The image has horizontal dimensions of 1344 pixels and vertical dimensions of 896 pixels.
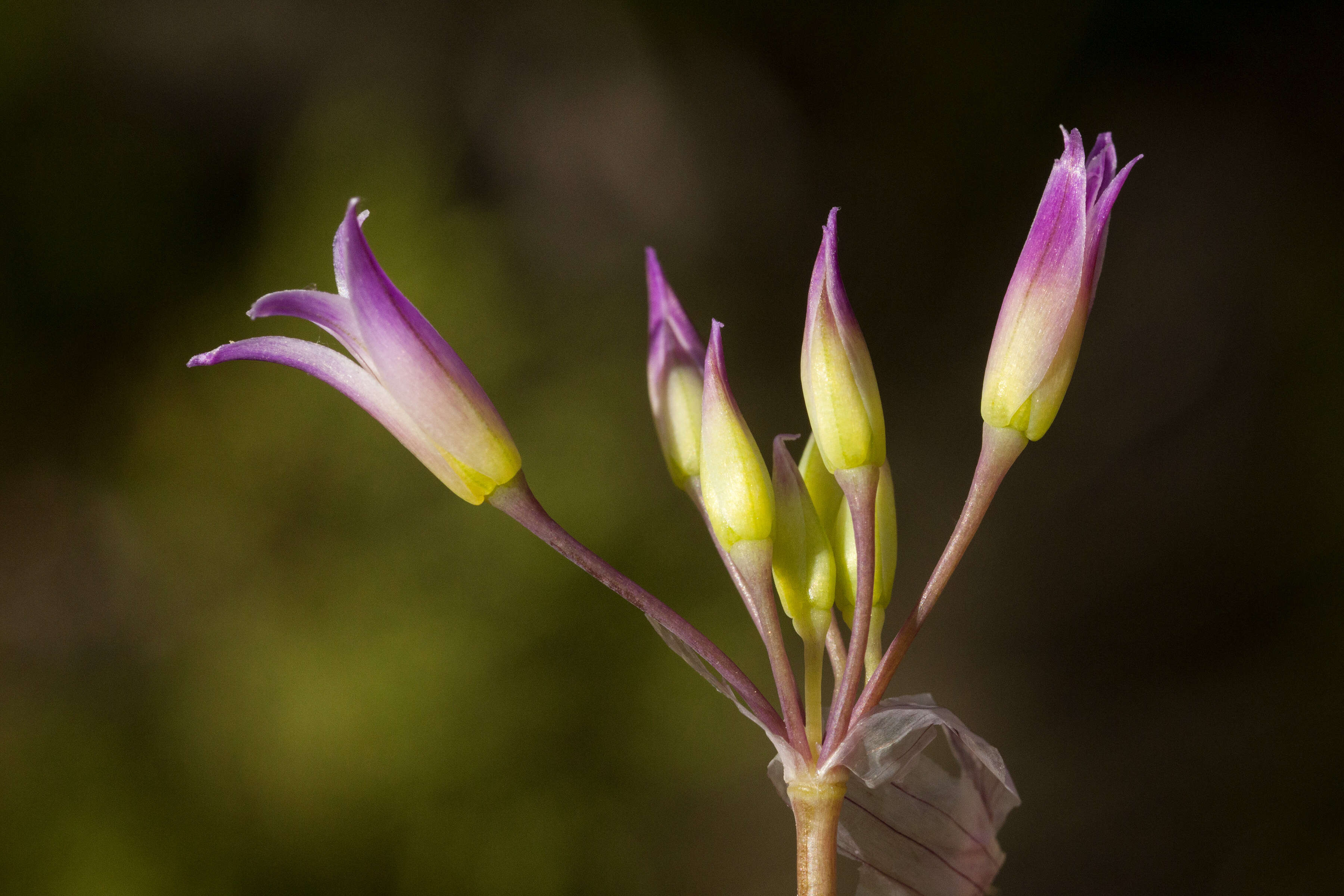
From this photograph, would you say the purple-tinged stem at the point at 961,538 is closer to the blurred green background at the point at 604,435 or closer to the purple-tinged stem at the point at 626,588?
the purple-tinged stem at the point at 626,588

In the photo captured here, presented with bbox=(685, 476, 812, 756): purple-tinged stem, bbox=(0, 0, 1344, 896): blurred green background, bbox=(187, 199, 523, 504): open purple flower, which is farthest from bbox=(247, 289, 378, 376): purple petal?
bbox=(0, 0, 1344, 896): blurred green background

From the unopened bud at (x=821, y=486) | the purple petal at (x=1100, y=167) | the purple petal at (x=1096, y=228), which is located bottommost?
the unopened bud at (x=821, y=486)

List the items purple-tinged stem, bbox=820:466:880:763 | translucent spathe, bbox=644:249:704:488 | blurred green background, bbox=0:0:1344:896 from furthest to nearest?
1. blurred green background, bbox=0:0:1344:896
2. translucent spathe, bbox=644:249:704:488
3. purple-tinged stem, bbox=820:466:880:763

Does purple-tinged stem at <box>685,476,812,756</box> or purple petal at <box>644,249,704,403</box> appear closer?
purple-tinged stem at <box>685,476,812,756</box>

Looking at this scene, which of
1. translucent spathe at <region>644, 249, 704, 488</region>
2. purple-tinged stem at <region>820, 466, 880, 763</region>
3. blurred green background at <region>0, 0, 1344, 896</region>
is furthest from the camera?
blurred green background at <region>0, 0, 1344, 896</region>

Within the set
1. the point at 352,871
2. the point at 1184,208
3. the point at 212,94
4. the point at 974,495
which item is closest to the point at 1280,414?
the point at 1184,208

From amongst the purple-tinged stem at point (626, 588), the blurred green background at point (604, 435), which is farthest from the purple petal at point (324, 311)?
the blurred green background at point (604, 435)

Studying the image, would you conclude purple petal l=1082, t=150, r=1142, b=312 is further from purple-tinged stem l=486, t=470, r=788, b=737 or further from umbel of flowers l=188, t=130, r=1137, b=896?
purple-tinged stem l=486, t=470, r=788, b=737

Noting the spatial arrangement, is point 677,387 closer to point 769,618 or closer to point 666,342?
point 666,342
